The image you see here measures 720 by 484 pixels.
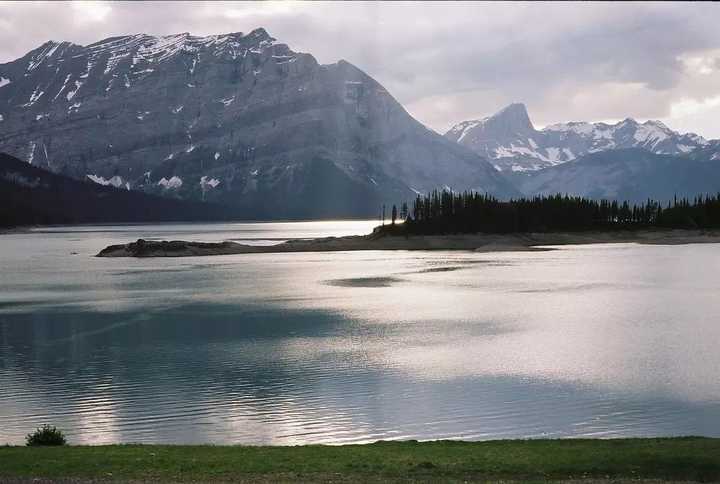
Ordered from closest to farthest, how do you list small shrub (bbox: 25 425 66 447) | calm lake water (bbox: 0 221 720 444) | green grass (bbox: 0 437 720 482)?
green grass (bbox: 0 437 720 482)
small shrub (bbox: 25 425 66 447)
calm lake water (bbox: 0 221 720 444)

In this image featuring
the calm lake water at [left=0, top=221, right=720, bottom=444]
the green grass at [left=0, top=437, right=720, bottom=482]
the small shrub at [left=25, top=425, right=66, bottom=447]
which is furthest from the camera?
the calm lake water at [left=0, top=221, right=720, bottom=444]

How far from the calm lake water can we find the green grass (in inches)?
251

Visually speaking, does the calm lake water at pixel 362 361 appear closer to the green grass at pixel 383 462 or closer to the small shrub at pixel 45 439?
the small shrub at pixel 45 439

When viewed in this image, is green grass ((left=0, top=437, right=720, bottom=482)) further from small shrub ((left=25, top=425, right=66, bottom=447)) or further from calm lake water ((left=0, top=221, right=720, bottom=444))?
calm lake water ((left=0, top=221, right=720, bottom=444))

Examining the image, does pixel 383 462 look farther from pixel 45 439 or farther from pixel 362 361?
pixel 362 361

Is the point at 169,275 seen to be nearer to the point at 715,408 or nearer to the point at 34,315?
the point at 34,315

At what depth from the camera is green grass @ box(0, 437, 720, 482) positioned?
27.2m

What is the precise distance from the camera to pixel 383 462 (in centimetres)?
2927

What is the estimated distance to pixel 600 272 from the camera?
14475 cm

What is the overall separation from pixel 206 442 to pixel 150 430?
13.9 ft

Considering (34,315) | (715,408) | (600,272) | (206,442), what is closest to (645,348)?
(715,408)

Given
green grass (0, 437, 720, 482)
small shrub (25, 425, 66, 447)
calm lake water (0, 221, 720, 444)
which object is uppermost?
green grass (0, 437, 720, 482)

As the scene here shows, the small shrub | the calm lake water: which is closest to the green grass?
the small shrub

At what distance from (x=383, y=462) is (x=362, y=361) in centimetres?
3032
